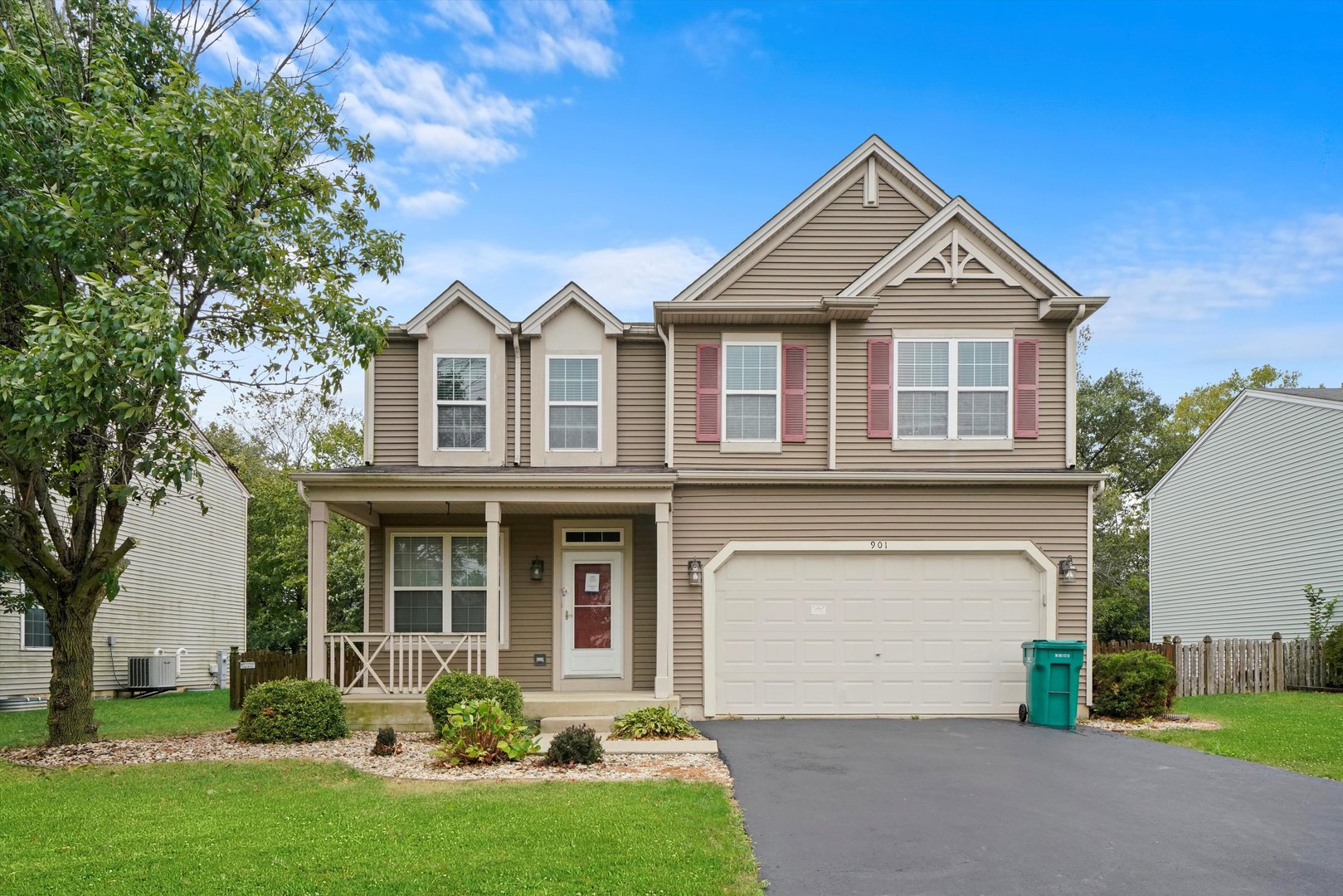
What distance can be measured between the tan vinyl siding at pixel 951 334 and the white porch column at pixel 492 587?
5.03 meters

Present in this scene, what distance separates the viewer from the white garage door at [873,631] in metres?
13.9

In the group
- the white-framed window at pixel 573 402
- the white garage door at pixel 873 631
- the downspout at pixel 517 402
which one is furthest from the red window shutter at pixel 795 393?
the downspout at pixel 517 402

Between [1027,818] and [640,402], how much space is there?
28.4 feet

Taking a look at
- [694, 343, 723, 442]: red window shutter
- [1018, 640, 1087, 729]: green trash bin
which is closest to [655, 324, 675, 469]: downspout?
[694, 343, 723, 442]: red window shutter

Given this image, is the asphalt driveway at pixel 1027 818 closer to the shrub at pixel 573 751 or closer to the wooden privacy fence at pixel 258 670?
the shrub at pixel 573 751

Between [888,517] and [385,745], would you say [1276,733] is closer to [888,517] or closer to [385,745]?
[888,517]

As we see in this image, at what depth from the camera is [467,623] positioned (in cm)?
1473

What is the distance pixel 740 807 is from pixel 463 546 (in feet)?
26.4

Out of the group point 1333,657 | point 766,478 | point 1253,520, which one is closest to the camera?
point 766,478

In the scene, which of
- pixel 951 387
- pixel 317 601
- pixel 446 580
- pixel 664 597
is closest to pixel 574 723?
pixel 664 597

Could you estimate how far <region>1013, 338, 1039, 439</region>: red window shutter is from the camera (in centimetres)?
1424

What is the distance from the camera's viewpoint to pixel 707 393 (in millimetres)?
14336

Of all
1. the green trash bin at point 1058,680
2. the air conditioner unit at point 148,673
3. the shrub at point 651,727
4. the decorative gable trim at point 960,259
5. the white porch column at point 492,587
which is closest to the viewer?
the shrub at point 651,727

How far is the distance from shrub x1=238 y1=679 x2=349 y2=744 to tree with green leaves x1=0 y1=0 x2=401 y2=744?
1.81 metres
